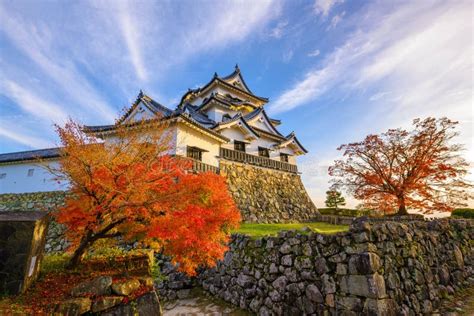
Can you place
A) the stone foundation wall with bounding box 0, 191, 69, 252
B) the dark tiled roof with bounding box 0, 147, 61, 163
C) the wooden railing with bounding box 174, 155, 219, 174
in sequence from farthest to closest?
the dark tiled roof with bounding box 0, 147, 61, 163
the stone foundation wall with bounding box 0, 191, 69, 252
the wooden railing with bounding box 174, 155, 219, 174

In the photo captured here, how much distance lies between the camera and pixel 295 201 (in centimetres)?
2061

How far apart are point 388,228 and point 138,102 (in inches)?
655

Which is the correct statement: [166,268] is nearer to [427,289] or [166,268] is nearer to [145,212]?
[145,212]

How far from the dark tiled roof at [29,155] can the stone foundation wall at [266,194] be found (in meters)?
13.6

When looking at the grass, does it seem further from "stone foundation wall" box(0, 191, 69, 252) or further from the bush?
the bush

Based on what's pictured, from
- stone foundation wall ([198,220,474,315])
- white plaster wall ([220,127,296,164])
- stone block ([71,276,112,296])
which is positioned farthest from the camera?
white plaster wall ([220,127,296,164])

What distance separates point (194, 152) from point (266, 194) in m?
7.32

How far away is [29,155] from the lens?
1805cm

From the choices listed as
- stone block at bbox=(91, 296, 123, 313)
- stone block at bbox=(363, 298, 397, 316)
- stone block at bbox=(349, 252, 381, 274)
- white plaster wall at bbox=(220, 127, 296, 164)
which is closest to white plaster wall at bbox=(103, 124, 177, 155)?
white plaster wall at bbox=(220, 127, 296, 164)

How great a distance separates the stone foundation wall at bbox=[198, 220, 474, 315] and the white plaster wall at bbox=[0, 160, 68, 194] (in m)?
15.8

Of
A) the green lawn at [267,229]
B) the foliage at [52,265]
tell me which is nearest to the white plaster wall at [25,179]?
the foliage at [52,265]

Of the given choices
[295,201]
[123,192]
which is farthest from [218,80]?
[123,192]

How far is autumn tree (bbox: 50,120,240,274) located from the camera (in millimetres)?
5395

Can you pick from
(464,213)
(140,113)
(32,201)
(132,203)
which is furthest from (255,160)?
(32,201)
